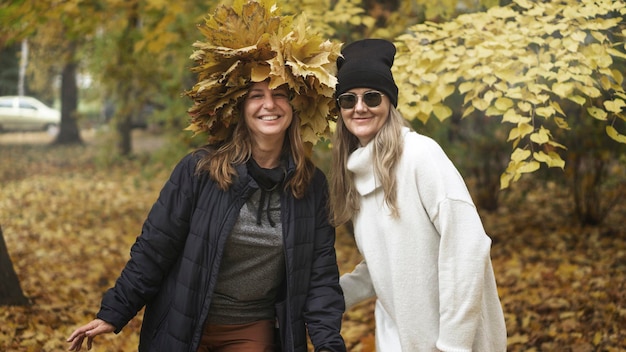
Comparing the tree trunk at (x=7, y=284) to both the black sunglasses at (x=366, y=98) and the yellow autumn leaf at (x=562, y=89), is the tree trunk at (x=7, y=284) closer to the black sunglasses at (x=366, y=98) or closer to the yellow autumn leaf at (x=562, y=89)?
the black sunglasses at (x=366, y=98)

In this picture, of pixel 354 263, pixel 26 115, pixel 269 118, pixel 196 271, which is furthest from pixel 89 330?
pixel 26 115

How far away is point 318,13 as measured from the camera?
4.83 m

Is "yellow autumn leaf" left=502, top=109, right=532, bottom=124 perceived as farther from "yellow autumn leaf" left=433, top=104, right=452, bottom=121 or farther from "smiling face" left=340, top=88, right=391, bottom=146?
"smiling face" left=340, top=88, right=391, bottom=146

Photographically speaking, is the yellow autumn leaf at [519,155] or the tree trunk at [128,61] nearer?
the yellow autumn leaf at [519,155]

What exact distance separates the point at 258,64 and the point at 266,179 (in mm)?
485

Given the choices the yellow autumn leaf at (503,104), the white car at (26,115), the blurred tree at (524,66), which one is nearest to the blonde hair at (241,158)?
the blurred tree at (524,66)

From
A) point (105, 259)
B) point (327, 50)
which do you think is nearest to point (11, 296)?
point (105, 259)

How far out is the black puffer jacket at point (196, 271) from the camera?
259 cm

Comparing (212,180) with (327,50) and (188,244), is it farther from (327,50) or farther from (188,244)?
(327,50)

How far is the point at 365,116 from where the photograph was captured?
2617 mm

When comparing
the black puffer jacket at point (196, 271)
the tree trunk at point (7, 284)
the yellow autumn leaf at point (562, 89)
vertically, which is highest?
the yellow autumn leaf at point (562, 89)

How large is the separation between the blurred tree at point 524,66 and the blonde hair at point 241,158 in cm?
114

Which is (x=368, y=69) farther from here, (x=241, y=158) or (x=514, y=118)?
(x=514, y=118)

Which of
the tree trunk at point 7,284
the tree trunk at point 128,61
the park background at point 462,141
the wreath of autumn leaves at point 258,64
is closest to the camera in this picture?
the wreath of autumn leaves at point 258,64
